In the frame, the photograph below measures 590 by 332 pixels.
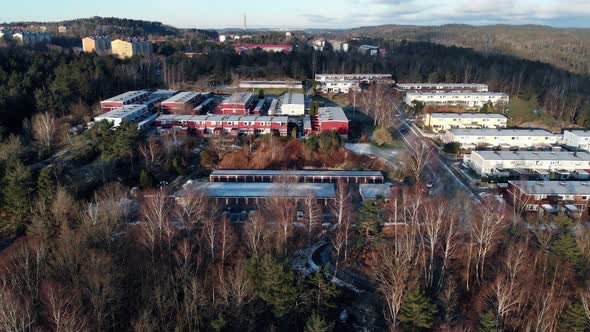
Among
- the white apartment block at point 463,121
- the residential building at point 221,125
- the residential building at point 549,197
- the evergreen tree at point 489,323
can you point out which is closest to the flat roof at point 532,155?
the residential building at point 549,197

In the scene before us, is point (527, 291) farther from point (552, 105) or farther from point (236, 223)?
point (552, 105)

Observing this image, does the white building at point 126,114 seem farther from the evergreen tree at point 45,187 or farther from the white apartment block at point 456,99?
the white apartment block at point 456,99

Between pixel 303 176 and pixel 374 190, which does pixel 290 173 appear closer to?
pixel 303 176

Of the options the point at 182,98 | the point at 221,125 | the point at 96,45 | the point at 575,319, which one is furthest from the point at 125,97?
the point at 96,45

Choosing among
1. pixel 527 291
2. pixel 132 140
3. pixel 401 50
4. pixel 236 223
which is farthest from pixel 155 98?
pixel 401 50

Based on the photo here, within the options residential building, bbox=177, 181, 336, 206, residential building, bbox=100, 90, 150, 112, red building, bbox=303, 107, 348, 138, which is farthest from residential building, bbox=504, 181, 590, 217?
residential building, bbox=100, 90, 150, 112

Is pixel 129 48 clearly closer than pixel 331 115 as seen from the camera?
No
